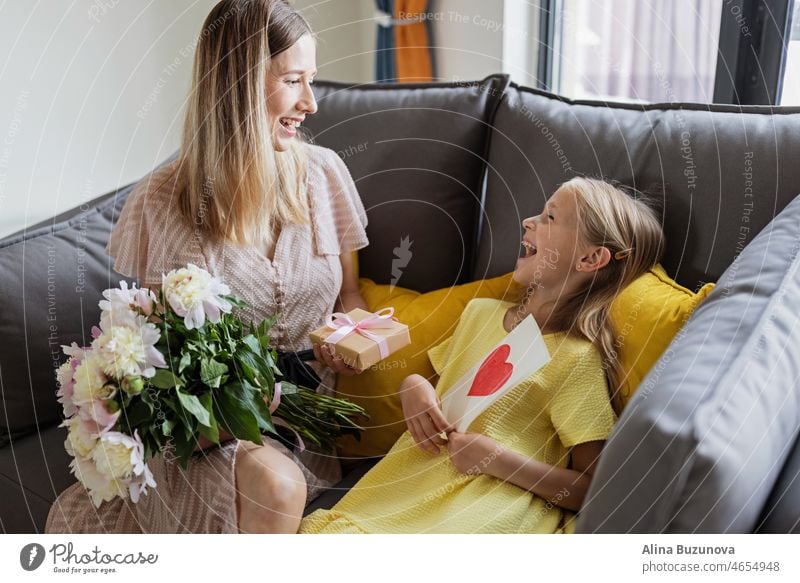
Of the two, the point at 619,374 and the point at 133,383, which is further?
the point at 619,374

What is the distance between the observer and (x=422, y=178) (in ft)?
4.02

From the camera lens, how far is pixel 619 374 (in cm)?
94

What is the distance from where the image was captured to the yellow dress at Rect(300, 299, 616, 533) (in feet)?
2.92

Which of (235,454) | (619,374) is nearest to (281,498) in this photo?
(235,454)

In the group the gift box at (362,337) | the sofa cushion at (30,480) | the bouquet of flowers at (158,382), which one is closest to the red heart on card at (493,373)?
A: the gift box at (362,337)

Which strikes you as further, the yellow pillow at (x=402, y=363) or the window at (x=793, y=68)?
the window at (x=793, y=68)

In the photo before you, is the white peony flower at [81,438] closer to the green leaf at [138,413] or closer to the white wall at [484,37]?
the green leaf at [138,413]

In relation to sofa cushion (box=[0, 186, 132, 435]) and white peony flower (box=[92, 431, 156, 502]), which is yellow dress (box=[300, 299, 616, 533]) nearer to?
white peony flower (box=[92, 431, 156, 502])

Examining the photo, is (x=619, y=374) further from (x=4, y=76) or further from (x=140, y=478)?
(x=4, y=76)

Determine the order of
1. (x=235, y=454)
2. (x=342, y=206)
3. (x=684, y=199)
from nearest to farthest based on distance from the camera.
Answer: (x=235, y=454), (x=684, y=199), (x=342, y=206)

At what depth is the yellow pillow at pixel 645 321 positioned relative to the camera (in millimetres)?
930

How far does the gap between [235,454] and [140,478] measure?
0.35 feet
